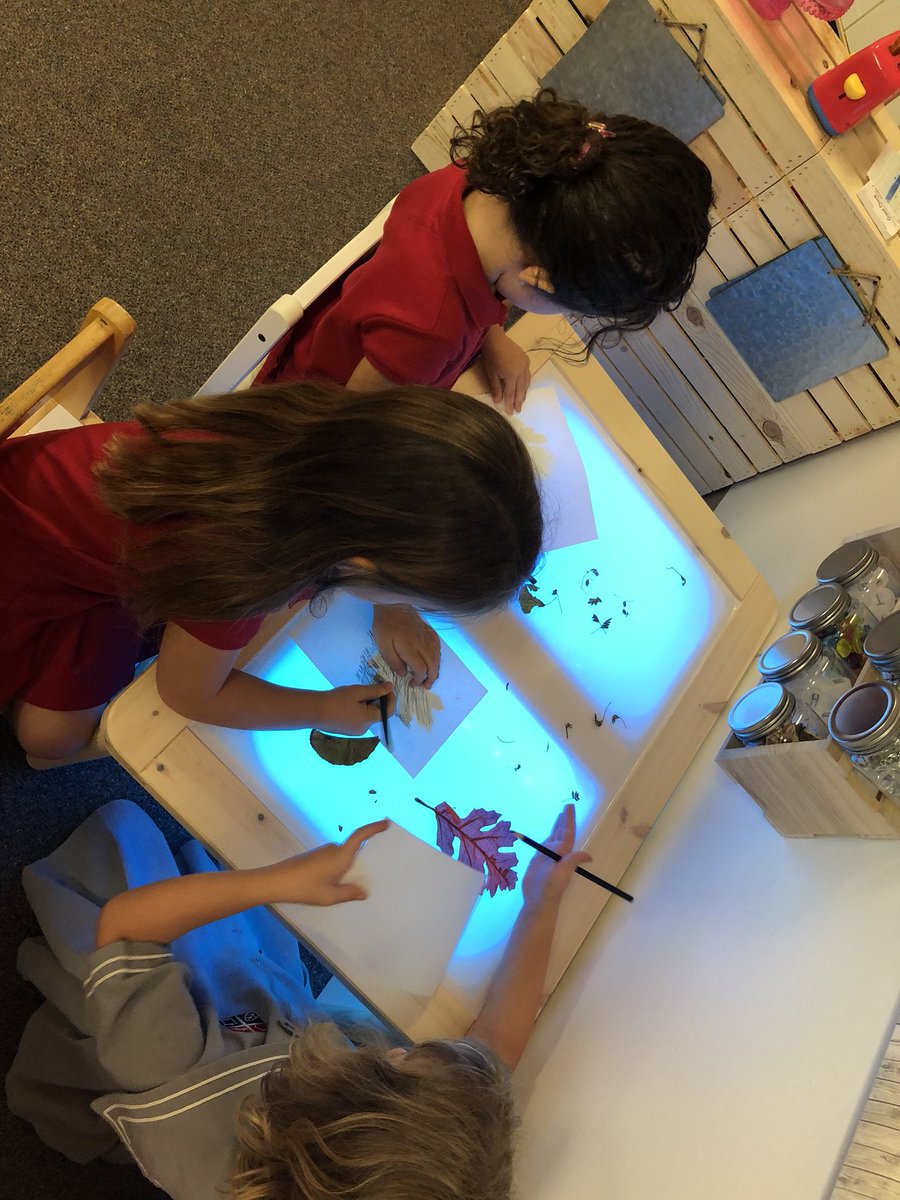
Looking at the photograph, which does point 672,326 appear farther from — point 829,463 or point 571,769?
point 571,769

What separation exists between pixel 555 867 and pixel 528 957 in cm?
10

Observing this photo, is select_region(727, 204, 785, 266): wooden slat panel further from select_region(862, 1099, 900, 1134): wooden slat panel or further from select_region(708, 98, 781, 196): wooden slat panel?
select_region(862, 1099, 900, 1134): wooden slat panel

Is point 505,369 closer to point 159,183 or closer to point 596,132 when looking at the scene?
point 596,132

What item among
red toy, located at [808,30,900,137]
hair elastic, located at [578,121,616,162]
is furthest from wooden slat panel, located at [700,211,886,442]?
hair elastic, located at [578,121,616,162]

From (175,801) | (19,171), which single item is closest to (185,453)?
(175,801)

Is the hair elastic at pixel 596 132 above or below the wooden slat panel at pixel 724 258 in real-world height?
above

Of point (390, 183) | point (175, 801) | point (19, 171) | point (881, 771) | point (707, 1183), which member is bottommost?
point (707, 1183)

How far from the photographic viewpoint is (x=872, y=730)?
79 cm

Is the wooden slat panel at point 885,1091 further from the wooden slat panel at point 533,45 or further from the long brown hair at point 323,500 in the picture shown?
the wooden slat panel at point 533,45

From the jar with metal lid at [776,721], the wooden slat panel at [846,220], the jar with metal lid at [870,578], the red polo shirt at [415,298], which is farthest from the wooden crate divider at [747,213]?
the jar with metal lid at [776,721]

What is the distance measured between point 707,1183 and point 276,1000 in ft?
1.60

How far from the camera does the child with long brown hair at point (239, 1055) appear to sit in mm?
730

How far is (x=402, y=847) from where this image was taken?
2.95 feet

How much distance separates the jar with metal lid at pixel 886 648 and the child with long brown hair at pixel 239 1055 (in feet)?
1.26
